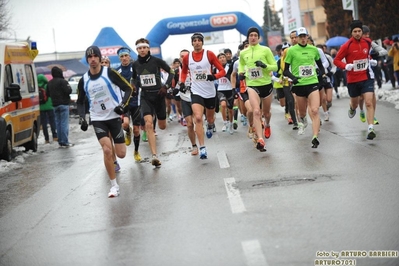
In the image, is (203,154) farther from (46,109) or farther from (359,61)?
(46,109)

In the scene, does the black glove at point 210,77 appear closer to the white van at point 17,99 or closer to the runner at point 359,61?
the runner at point 359,61

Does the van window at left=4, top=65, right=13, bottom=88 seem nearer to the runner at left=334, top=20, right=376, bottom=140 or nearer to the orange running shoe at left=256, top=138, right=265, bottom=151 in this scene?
the orange running shoe at left=256, top=138, right=265, bottom=151

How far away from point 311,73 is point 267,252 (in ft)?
25.4

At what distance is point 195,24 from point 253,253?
36.3 meters

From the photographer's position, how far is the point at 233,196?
8688mm

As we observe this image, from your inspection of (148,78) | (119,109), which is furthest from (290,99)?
(119,109)

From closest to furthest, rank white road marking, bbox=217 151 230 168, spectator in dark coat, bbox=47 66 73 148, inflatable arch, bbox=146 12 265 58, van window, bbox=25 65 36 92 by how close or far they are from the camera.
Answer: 1. white road marking, bbox=217 151 230 168
2. van window, bbox=25 65 36 92
3. spectator in dark coat, bbox=47 66 73 148
4. inflatable arch, bbox=146 12 265 58

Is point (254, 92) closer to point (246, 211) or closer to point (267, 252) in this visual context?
point (246, 211)

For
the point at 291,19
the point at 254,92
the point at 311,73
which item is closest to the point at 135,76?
the point at 254,92

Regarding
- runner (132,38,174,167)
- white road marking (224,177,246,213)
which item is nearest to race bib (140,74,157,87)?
runner (132,38,174,167)

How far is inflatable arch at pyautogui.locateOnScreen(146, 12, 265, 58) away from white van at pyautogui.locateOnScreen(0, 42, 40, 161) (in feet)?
71.8

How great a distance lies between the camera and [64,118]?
20.1 m

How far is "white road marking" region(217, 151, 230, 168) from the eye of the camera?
11.9m

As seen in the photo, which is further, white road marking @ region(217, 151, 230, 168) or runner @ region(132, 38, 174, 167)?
runner @ region(132, 38, 174, 167)
